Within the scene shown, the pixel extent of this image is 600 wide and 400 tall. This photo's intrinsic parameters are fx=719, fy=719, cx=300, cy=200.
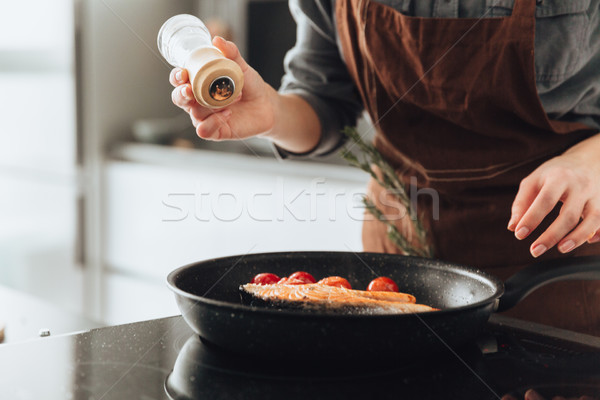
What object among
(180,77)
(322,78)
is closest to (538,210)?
(180,77)

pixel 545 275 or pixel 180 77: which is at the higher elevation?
pixel 180 77

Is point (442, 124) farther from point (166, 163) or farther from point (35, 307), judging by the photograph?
point (166, 163)

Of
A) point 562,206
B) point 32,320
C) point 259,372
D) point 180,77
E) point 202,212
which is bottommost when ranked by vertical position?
point 202,212

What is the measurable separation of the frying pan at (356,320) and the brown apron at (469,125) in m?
0.28

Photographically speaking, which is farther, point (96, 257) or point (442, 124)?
point (96, 257)

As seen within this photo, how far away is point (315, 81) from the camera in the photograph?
1.15 meters

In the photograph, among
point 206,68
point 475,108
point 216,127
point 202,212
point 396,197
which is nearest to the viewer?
point 206,68

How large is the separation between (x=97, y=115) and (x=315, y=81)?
1796 mm

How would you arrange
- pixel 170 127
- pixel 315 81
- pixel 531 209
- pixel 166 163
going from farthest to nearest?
1. pixel 170 127
2. pixel 166 163
3. pixel 315 81
4. pixel 531 209

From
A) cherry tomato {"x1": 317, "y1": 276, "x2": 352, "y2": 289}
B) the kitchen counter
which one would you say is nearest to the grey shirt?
cherry tomato {"x1": 317, "y1": 276, "x2": 352, "y2": 289}

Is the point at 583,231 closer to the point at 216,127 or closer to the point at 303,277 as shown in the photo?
the point at 303,277

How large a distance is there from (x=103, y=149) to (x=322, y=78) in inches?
71.2

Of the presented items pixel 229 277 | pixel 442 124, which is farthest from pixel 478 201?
pixel 229 277

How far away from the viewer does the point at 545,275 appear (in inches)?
27.0
